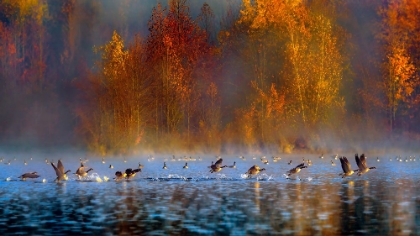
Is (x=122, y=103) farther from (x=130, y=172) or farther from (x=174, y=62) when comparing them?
(x=130, y=172)

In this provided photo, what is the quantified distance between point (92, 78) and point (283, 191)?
42293mm

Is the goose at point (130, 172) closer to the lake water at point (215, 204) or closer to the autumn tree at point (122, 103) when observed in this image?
the lake water at point (215, 204)

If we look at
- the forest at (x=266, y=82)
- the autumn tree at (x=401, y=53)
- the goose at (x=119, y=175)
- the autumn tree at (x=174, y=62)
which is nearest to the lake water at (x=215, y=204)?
the goose at (x=119, y=175)

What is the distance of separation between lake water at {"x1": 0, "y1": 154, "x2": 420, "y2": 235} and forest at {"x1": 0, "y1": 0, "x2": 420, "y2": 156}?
19.7 m

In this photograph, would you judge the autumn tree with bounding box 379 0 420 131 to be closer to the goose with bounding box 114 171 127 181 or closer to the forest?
the forest

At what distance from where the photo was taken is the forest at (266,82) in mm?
61188

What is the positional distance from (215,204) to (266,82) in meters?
39.6

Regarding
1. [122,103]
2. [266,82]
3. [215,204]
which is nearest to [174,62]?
[122,103]

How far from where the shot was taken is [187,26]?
216 ft

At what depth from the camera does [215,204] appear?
83.9 feet

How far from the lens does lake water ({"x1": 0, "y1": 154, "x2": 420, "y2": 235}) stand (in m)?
20.0

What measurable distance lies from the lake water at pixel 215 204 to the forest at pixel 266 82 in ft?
64.5

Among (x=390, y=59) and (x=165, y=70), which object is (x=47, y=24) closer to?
(x=165, y=70)

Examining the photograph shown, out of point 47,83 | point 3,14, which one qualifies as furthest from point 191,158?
point 3,14
